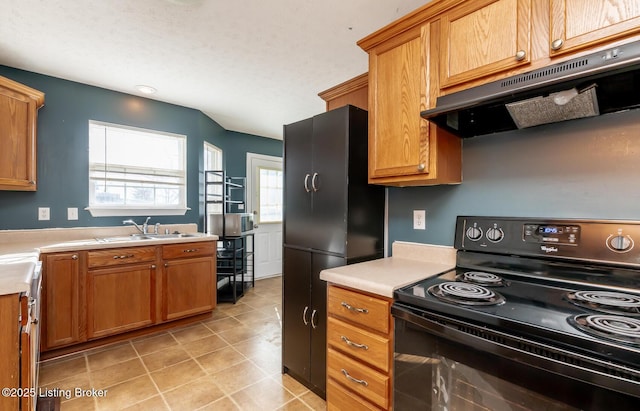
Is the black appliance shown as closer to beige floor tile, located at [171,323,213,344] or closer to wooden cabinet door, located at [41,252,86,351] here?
beige floor tile, located at [171,323,213,344]

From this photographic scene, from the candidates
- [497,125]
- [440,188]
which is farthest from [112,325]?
[497,125]

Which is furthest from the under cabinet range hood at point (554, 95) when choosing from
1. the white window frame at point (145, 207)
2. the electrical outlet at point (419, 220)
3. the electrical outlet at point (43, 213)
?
the electrical outlet at point (43, 213)

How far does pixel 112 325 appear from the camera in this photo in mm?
2559

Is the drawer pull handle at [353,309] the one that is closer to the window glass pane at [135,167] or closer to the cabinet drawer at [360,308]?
the cabinet drawer at [360,308]

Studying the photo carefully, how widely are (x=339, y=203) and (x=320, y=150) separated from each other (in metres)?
0.39

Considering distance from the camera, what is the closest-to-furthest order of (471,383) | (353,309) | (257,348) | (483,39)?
1. (471,383)
2. (483,39)
3. (353,309)
4. (257,348)

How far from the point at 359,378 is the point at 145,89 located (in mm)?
3284

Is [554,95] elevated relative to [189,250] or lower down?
elevated

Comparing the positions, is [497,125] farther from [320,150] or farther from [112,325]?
[112,325]

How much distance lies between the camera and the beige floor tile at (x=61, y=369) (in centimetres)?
209

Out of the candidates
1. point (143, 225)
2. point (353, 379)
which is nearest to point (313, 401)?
point (353, 379)

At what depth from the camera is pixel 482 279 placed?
51.4 inches

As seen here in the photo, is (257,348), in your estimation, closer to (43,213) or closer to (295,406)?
(295,406)

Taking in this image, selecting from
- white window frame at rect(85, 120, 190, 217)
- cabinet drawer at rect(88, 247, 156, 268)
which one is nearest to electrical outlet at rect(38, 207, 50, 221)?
white window frame at rect(85, 120, 190, 217)
